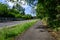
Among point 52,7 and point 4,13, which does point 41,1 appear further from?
point 4,13

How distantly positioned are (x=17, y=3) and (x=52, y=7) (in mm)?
7876

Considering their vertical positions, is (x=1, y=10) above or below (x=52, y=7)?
below

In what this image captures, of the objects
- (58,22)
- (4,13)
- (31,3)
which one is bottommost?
(4,13)

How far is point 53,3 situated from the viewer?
29.1 m

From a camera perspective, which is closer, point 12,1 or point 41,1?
point 12,1

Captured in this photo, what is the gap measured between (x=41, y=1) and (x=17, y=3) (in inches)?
250

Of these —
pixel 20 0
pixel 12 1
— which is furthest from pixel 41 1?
pixel 12 1

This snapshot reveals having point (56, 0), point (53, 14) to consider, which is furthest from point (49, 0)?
point (53, 14)

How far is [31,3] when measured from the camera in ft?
Result: 109

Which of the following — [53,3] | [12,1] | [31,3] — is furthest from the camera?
[31,3]

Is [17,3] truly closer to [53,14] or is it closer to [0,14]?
[53,14]

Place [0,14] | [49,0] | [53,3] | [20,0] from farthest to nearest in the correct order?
[0,14], [53,3], [49,0], [20,0]

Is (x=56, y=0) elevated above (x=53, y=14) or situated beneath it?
elevated above

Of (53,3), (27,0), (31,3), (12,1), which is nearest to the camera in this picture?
(12,1)
